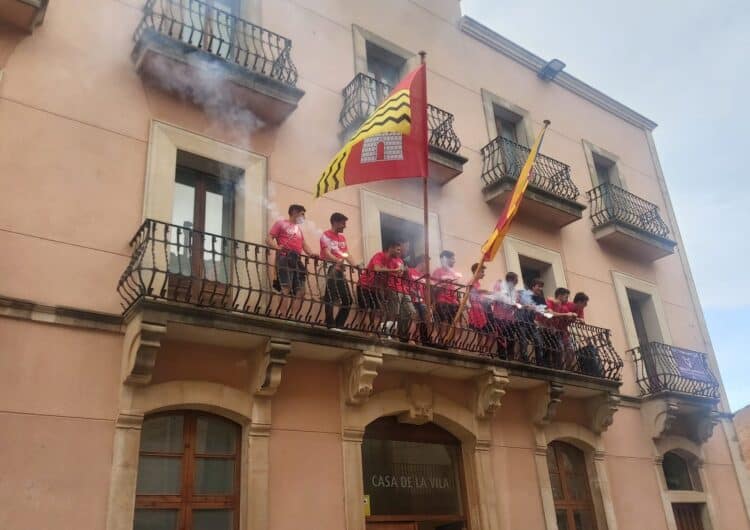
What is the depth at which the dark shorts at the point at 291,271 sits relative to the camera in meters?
7.86

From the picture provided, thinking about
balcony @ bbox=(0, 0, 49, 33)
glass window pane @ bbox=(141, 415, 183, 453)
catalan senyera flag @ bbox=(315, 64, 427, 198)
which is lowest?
glass window pane @ bbox=(141, 415, 183, 453)

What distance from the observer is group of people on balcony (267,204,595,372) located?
817cm

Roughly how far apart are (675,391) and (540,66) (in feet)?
23.9

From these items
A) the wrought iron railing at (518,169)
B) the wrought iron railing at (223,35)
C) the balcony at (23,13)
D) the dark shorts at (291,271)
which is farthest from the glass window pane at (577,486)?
the balcony at (23,13)

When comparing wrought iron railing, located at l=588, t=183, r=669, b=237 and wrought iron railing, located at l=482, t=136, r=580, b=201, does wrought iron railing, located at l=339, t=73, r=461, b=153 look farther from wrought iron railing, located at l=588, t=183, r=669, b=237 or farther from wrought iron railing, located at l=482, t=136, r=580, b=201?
wrought iron railing, located at l=588, t=183, r=669, b=237

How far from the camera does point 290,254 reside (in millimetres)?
7941

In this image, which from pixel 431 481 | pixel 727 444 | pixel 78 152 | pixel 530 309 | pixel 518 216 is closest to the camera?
pixel 78 152

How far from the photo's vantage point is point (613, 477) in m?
10.9

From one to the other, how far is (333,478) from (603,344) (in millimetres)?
5367

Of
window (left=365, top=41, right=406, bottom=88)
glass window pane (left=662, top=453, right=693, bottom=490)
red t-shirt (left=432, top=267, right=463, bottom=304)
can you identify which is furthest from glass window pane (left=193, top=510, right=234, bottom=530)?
glass window pane (left=662, top=453, right=693, bottom=490)

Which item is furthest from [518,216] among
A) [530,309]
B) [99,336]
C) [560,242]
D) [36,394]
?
[36,394]

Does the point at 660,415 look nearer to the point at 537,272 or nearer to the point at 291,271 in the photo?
the point at 537,272

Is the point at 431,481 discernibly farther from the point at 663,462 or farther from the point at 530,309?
the point at 663,462

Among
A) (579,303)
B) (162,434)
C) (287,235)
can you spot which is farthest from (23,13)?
(579,303)
